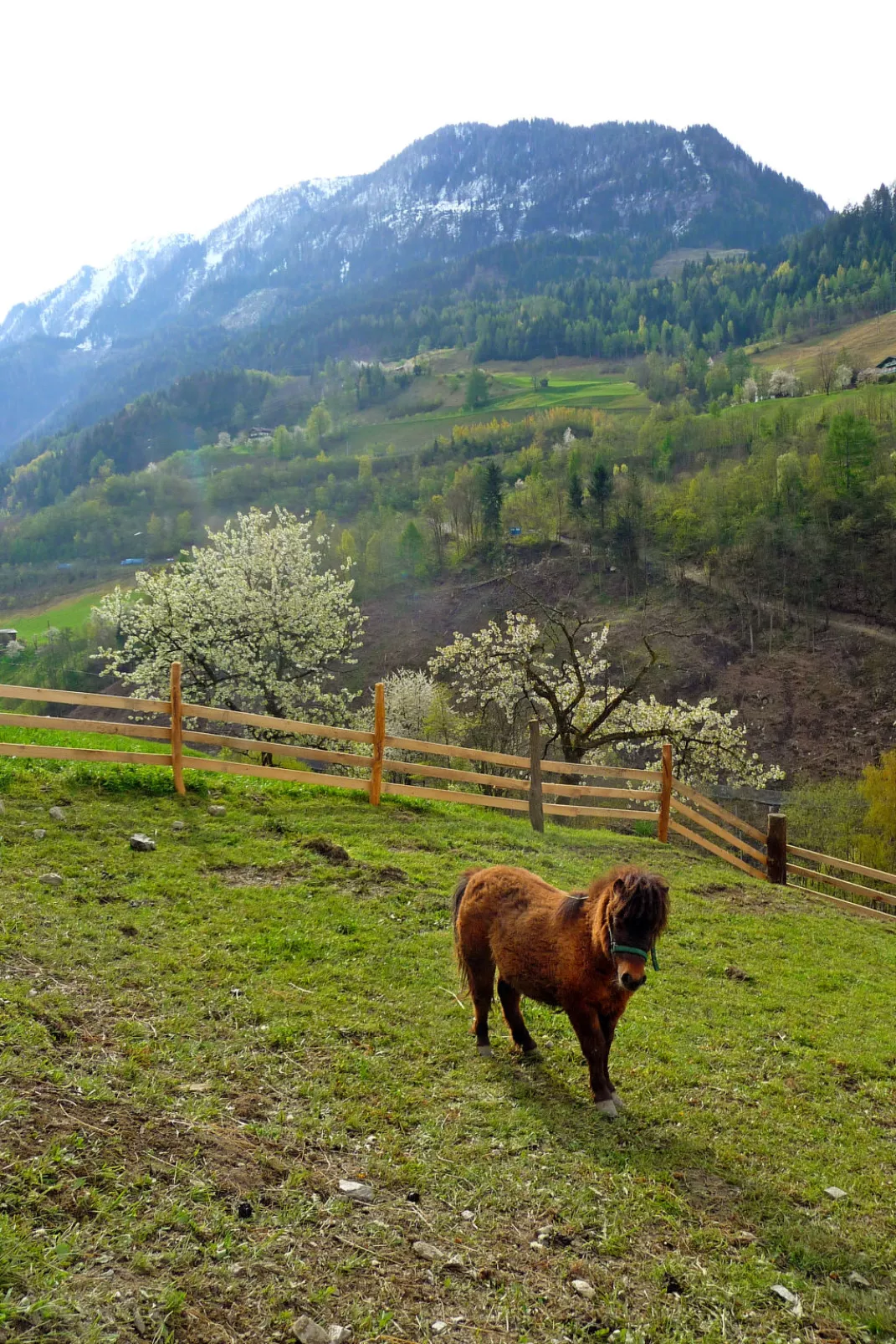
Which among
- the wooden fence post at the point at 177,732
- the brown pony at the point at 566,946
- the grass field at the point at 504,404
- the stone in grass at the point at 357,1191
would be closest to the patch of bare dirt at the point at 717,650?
the wooden fence post at the point at 177,732

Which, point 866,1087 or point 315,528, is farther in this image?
point 315,528

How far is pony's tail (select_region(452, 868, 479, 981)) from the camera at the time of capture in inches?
223

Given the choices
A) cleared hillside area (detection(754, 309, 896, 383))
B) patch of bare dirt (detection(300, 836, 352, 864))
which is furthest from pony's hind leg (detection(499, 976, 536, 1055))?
cleared hillside area (detection(754, 309, 896, 383))

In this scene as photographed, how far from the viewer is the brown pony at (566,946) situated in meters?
4.55

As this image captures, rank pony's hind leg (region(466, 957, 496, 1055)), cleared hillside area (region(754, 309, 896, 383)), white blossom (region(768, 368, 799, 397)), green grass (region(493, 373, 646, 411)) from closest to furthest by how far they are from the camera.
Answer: pony's hind leg (region(466, 957, 496, 1055))
white blossom (region(768, 368, 799, 397))
cleared hillside area (region(754, 309, 896, 383))
green grass (region(493, 373, 646, 411))

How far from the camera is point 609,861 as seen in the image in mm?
11562

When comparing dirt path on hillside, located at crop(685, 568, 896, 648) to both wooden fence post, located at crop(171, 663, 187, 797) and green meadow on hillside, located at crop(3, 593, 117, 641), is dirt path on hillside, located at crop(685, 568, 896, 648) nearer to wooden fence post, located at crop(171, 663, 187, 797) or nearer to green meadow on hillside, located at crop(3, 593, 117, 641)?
wooden fence post, located at crop(171, 663, 187, 797)

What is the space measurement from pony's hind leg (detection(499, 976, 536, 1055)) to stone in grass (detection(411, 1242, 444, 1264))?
2.03 m

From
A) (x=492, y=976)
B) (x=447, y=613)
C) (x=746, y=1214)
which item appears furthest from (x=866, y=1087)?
(x=447, y=613)

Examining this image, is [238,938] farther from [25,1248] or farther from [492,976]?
[25,1248]

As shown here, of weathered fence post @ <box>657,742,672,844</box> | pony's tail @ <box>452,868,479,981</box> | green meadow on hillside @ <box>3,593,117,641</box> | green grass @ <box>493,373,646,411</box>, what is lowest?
green meadow on hillside @ <box>3,593,117,641</box>

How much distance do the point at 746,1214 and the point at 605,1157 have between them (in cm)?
75

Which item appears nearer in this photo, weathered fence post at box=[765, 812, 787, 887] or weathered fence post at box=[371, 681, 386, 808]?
weathered fence post at box=[371, 681, 386, 808]

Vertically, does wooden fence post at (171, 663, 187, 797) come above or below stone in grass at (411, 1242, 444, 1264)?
above
